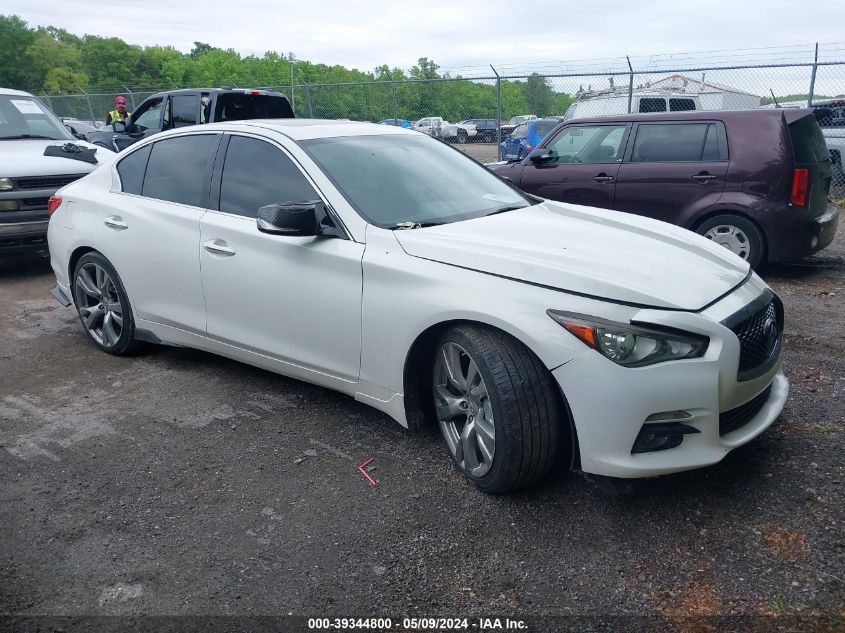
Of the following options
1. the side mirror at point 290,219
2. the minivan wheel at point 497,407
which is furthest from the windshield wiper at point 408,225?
the minivan wheel at point 497,407

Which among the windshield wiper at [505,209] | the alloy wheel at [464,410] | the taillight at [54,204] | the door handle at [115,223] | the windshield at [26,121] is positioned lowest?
the alloy wheel at [464,410]

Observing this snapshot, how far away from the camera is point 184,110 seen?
A: 10.5 m

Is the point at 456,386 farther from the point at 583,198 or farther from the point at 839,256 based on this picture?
the point at 839,256

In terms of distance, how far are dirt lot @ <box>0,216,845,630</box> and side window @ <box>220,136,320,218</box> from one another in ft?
3.88

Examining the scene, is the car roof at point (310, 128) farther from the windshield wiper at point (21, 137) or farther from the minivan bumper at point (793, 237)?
the windshield wiper at point (21, 137)

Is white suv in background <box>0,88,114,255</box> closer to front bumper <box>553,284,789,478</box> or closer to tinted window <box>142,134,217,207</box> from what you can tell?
tinted window <box>142,134,217,207</box>

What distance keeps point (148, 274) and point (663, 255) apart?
10.2 ft

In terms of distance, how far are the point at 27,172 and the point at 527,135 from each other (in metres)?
13.1

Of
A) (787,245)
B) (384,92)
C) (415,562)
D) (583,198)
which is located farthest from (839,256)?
(384,92)

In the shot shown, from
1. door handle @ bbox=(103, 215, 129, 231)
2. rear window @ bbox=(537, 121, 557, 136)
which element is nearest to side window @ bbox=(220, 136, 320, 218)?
door handle @ bbox=(103, 215, 129, 231)

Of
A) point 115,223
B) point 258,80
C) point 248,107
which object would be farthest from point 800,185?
point 258,80

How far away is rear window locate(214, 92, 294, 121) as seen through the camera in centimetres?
997

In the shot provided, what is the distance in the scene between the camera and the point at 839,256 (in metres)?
7.83

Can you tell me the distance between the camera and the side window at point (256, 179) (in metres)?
3.87
